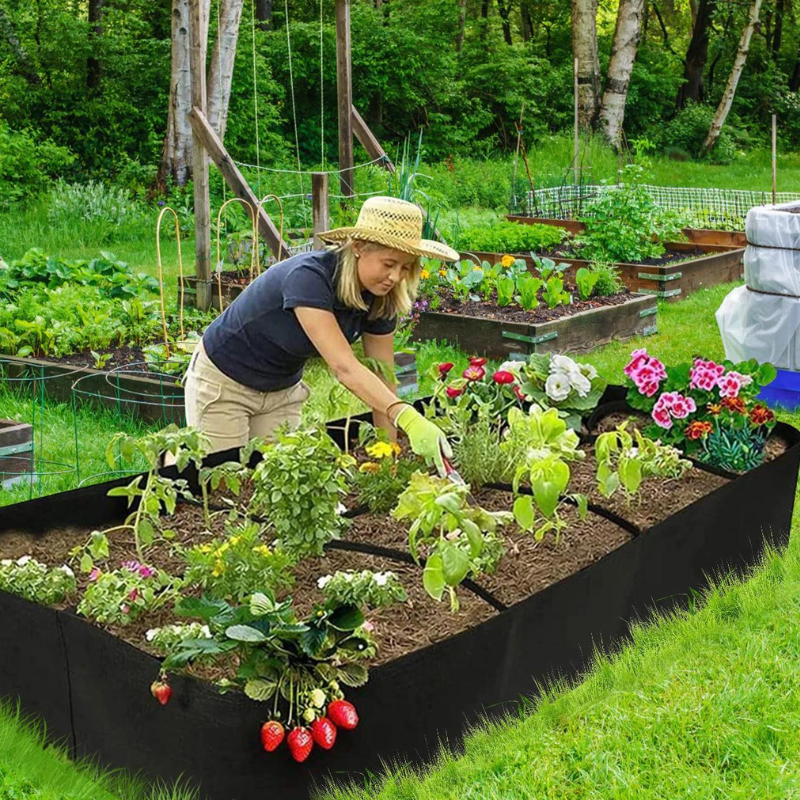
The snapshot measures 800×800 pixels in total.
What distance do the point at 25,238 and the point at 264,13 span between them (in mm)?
10248

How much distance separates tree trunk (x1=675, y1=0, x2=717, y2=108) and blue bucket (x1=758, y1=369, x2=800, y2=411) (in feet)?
64.2

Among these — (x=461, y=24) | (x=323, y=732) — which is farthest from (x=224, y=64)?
(x=461, y=24)

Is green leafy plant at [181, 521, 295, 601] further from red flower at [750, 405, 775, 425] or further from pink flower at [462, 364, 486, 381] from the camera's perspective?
red flower at [750, 405, 775, 425]

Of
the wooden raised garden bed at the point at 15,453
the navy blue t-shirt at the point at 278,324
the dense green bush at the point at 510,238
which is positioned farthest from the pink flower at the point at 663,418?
the dense green bush at the point at 510,238

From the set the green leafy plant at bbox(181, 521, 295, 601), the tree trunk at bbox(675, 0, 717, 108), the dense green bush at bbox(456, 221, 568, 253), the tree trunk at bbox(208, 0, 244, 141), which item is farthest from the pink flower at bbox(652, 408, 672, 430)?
the tree trunk at bbox(675, 0, 717, 108)

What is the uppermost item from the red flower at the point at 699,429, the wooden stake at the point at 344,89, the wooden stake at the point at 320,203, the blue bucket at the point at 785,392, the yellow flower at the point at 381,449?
the wooden stake at the point at 344,89

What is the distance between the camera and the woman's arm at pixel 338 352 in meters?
3.37

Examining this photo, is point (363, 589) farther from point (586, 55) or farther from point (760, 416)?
point (586, 55)

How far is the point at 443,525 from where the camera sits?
2.95 meters

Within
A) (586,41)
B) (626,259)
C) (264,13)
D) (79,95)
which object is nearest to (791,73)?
(586,41)

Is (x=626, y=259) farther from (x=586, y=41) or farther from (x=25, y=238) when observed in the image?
(x=586, y=41)

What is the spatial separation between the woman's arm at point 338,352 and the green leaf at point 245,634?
1.14m

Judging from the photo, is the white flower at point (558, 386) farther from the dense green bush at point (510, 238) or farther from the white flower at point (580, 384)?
the dense green bush at point (510, 238)

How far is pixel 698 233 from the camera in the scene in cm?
1109
